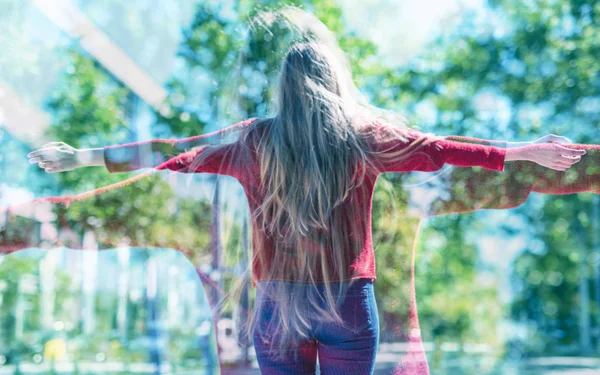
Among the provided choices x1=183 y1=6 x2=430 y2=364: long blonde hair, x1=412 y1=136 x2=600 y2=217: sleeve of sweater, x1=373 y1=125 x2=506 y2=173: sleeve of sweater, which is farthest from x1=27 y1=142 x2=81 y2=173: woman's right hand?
x1=412 y1=136 x2=600 y2=217: sleeve of sweater

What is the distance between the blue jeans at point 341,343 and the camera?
3.83 feet

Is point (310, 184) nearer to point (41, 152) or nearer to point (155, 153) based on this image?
point (155, 153)

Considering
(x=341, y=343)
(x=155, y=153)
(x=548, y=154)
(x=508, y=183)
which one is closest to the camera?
(x=341, y=343)

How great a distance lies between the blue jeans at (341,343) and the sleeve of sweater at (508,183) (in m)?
0.42

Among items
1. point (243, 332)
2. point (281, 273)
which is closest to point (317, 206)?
point (281, 273)

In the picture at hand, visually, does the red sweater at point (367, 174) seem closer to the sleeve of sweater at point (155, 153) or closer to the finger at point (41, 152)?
the sleeve of sweater at point (155, 153)

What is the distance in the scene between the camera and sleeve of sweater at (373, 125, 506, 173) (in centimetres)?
121

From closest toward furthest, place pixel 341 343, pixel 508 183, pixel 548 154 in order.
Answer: pixel 341 343, pixel 548 154, pixel 508 183

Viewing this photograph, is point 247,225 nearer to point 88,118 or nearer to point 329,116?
point 329,116

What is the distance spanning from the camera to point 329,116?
3.99 feet
